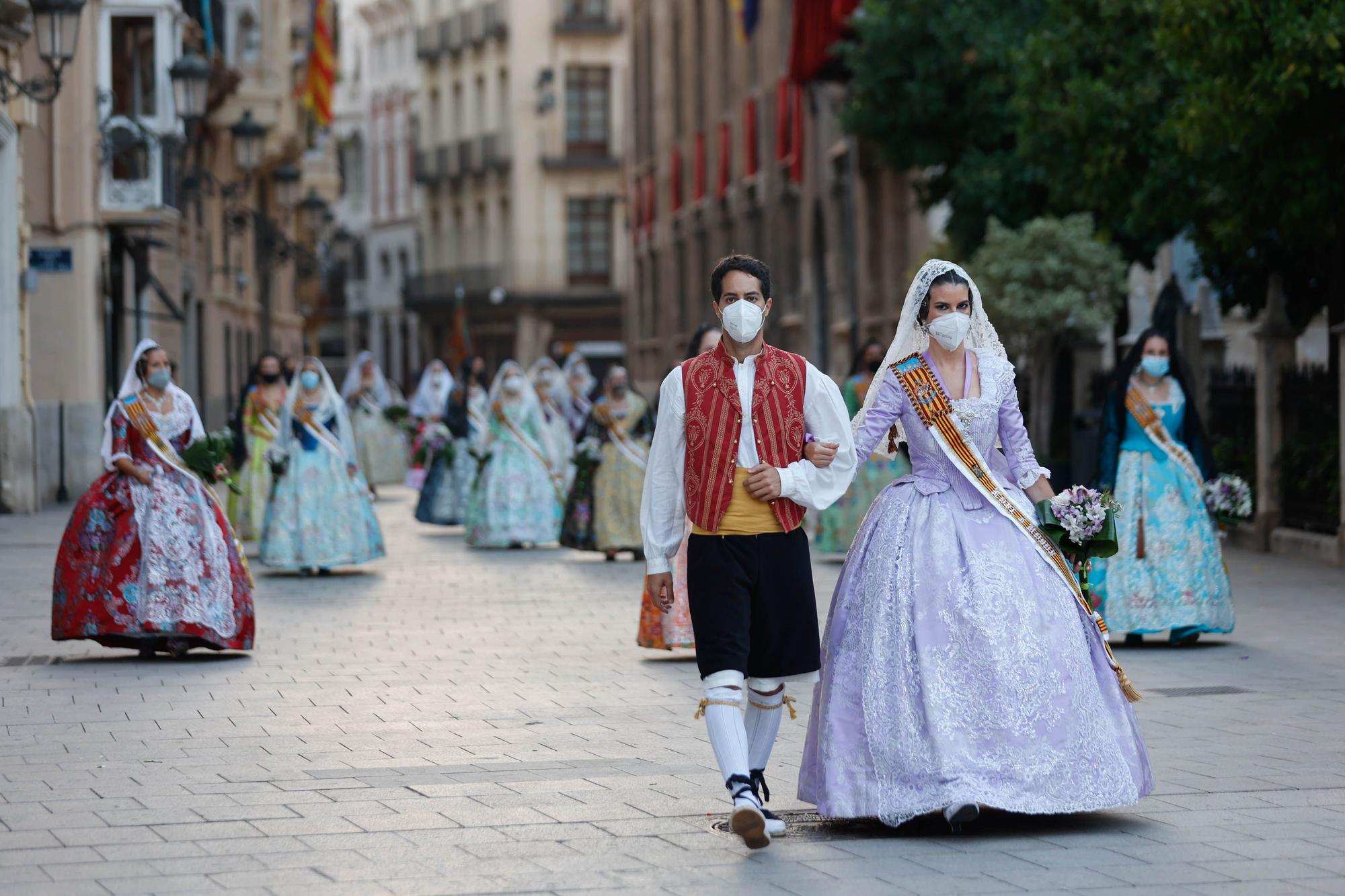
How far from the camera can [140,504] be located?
11.9m

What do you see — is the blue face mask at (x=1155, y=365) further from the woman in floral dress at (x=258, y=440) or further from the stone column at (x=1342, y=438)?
the woman in floral dress at (x=258, y=440)

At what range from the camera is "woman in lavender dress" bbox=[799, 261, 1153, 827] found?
6539mm

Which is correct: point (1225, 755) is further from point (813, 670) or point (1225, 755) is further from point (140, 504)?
point (140, 504)

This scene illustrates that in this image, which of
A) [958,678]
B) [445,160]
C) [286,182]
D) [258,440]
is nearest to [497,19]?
[445,160]

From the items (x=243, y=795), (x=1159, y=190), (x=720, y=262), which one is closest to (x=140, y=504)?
(x=243, y=795)

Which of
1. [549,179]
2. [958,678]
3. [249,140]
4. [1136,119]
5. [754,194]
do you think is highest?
[549,179]

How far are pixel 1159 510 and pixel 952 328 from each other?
5.61 m

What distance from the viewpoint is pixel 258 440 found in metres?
19.8

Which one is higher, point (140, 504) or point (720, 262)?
point (720, 262)

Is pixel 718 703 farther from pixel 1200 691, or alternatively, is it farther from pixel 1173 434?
pixel 1173 434

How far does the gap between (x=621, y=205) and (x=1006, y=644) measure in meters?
64.8

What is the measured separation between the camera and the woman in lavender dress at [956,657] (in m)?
6.54

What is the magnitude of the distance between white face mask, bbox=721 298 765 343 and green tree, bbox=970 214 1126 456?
52.2 feet

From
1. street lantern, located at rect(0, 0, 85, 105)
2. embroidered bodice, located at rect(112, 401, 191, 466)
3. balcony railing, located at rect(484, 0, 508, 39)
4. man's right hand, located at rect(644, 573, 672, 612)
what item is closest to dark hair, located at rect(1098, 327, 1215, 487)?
embroidered bodice, located at rect(112, 401, 191, 466)
